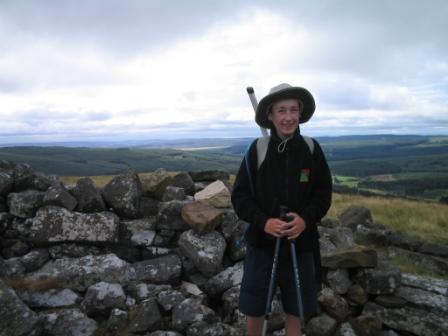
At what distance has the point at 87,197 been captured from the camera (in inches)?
293

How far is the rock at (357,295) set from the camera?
626 cm

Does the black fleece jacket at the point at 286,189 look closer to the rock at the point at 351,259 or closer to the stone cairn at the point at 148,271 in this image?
the stone cairn at the point at 148,271

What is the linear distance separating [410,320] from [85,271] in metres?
5.66

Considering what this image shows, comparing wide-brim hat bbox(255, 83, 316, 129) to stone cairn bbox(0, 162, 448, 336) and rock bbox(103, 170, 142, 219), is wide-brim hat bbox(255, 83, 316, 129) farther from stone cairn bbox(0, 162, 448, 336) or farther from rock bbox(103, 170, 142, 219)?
rock bbox(103, 170, 142, 219)

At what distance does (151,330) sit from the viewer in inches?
210

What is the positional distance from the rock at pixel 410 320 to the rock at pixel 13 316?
5202 mm

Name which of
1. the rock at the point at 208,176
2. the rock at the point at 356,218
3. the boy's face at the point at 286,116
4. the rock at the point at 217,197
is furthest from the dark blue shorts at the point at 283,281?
the rock at the point at 356,218

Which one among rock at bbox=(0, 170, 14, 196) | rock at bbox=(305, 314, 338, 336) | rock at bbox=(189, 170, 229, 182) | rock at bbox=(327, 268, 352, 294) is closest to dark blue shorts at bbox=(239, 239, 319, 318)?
rock at bbox=(305, 314, 338, 336)

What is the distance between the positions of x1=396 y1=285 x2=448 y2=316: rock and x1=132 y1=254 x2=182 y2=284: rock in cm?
403

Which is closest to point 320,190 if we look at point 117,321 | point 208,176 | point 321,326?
point 321,326

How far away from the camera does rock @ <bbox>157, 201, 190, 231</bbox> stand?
7.41m

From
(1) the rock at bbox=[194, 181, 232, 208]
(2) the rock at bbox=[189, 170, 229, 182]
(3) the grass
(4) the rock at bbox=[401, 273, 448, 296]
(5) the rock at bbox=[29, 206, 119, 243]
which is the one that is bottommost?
(3) the grass

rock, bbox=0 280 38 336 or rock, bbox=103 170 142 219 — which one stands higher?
rock, bbox=103 170 142 219

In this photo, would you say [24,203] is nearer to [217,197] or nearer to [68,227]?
[68,227]
